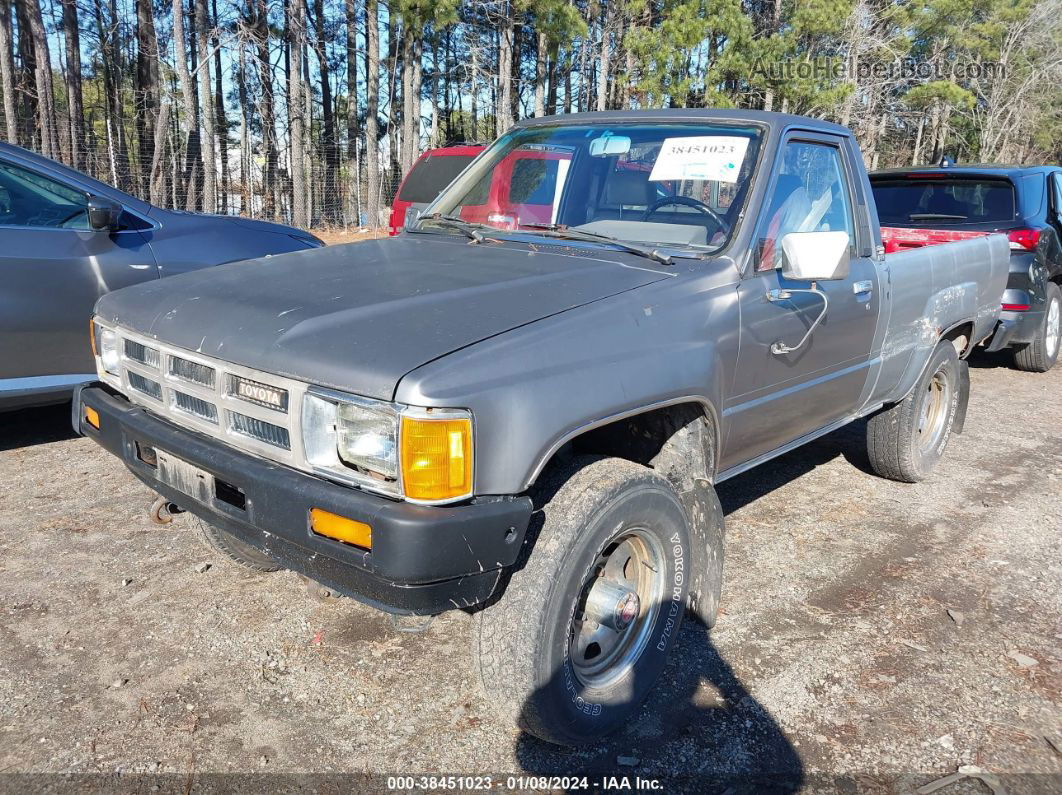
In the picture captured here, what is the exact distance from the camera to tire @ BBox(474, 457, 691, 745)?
7.61 feet

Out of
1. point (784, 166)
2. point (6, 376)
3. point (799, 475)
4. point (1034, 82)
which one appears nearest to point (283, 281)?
point (784, 166)

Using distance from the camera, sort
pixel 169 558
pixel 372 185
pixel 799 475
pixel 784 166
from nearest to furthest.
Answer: pixel 784 166 → pixel 169 558 → pixel 799 475 → pixel 372 185

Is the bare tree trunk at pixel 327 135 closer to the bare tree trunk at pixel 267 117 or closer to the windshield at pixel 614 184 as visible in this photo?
the bare tree trunk at pixel 267 117

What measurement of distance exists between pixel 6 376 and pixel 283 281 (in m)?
2.63

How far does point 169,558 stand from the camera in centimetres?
369

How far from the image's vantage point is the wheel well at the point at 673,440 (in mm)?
2953

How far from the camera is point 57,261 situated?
15.4 feet

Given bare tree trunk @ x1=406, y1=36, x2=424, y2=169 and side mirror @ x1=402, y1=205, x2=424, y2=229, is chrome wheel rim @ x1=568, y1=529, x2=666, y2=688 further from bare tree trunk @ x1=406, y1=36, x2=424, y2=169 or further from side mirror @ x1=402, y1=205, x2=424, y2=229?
bare tree trunk @ x1=406, y1=36, x2=424, y2=169

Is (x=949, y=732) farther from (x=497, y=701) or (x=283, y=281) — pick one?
(x=283, y=281)

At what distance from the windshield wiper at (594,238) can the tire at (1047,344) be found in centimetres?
608

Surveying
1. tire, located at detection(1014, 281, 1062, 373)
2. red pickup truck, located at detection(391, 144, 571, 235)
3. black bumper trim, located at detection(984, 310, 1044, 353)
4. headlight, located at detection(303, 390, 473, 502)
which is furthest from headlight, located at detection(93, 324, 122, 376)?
tire, located at detection(1014, 281, 1062, 373)

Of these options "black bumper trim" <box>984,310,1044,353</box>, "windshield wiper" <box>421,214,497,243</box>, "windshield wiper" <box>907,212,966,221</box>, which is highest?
"windshield wiper" <box>907,212,966,221</box>

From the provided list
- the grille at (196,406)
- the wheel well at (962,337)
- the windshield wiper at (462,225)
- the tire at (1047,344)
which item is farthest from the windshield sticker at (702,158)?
the tire at (1047,344)

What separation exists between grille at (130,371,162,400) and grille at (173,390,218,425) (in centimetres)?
11
